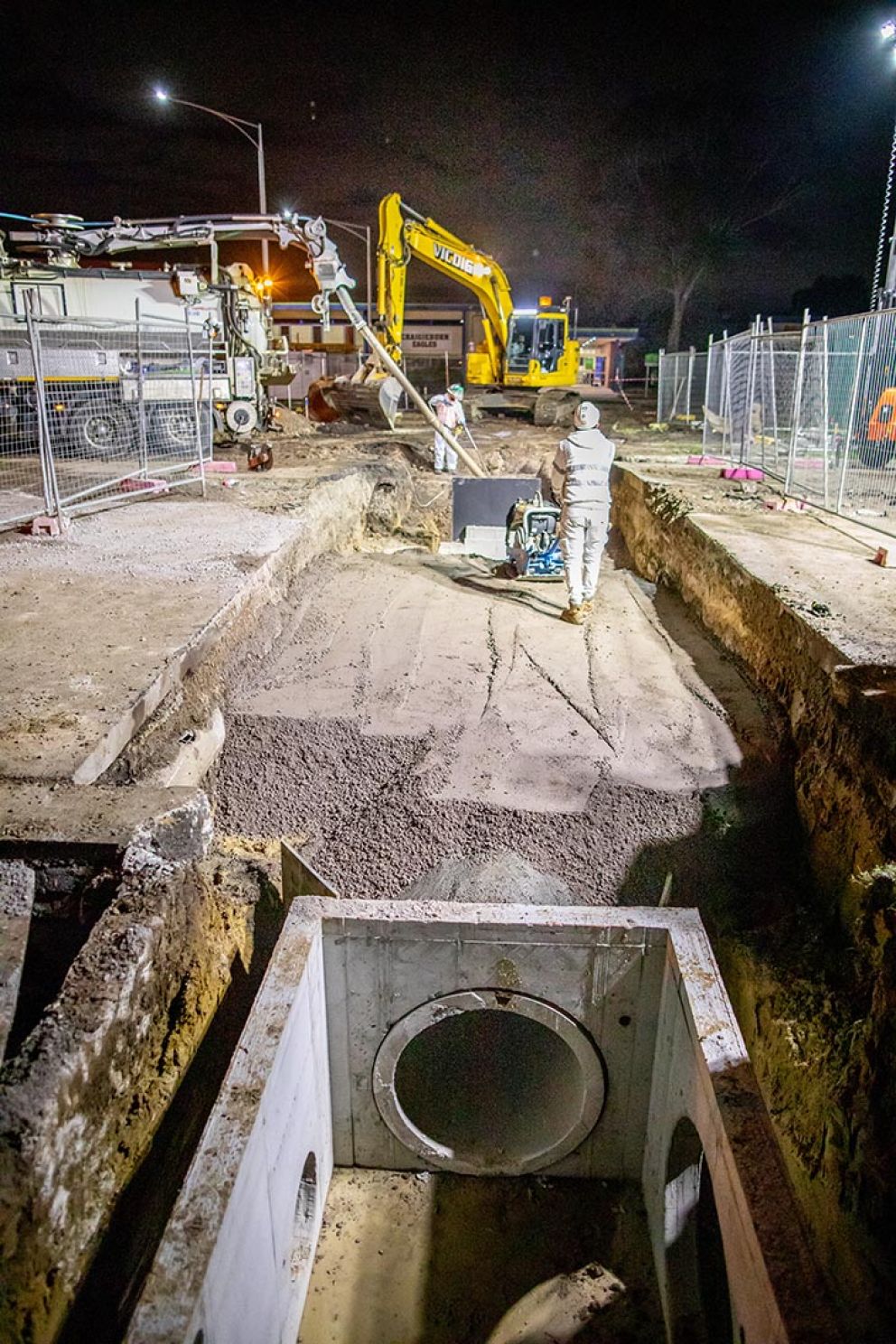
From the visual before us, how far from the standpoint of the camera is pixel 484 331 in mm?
20531

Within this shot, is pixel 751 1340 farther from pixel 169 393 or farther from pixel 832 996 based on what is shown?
pixel 169 393

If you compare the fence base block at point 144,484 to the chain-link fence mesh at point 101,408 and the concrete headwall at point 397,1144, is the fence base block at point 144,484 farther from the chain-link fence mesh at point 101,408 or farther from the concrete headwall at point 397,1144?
the concrete headwall at point 397,1144

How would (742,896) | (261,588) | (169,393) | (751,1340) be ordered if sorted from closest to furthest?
(751,1340) → (742,896) → (261,588) → (169,393)

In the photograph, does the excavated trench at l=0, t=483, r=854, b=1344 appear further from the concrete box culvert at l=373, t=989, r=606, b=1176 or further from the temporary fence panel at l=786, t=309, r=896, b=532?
the temporary fence panel at l=786, t=309, r=896, b=532

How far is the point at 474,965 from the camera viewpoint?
3.93m

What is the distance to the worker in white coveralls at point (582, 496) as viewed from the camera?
306 inches

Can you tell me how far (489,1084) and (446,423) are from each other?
12.3 metres

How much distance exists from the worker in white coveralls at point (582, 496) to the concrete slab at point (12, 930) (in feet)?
19.4

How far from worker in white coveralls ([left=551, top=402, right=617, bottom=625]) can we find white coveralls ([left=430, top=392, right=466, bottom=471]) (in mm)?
7202

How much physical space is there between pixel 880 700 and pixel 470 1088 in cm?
315

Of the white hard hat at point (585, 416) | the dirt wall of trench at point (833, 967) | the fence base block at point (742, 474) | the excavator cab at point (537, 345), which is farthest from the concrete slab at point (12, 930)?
the excavator cab at point (537, 345)

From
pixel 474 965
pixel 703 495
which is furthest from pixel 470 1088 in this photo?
pixel 703 495

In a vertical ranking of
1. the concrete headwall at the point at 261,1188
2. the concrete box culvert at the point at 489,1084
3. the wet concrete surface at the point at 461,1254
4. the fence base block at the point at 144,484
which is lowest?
the wet concrete surface at the point at 461,1254

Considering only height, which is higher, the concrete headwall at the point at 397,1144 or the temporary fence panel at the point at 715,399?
the temporary fence panel at the point at 715,399
